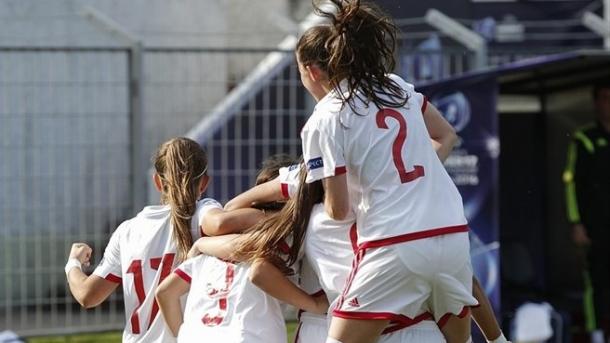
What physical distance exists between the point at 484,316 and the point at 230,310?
90cm

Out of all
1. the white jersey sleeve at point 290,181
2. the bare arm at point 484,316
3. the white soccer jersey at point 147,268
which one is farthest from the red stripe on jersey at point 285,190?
the bare arm at point 484,316

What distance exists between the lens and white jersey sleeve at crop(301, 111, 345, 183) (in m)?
3.75

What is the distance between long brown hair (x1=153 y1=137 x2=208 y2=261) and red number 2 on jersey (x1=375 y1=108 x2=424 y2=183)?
3.11 ft

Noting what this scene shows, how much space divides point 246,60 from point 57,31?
2.24 metres

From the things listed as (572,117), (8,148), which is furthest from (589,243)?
(8,148)

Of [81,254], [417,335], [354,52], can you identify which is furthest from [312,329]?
[81,254]

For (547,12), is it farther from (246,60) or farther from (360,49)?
(360,49)

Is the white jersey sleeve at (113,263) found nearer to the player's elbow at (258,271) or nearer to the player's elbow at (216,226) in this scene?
the player's elbow at (216,226)

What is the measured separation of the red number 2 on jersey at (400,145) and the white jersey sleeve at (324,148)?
0.14 meters

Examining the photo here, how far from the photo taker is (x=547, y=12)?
1205 centimetres

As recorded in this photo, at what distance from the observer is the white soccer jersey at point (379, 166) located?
12.3 feet

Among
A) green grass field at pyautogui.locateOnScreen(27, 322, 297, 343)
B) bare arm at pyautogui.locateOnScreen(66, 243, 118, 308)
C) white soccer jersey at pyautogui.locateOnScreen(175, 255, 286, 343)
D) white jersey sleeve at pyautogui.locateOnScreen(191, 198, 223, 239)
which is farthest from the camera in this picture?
green grass field at pyautogui.locateOnScreen(27, 322, 297, 343)

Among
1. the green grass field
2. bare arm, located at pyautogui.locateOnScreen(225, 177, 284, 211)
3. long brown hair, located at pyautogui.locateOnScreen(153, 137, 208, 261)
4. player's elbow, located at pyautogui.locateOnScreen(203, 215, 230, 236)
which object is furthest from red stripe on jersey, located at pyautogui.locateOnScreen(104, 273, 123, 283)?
the green grass field

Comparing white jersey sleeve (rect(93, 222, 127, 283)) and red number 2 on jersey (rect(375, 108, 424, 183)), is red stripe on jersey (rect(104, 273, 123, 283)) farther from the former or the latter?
red number 2 on jersey (rect(375, 108, 424, 183))
